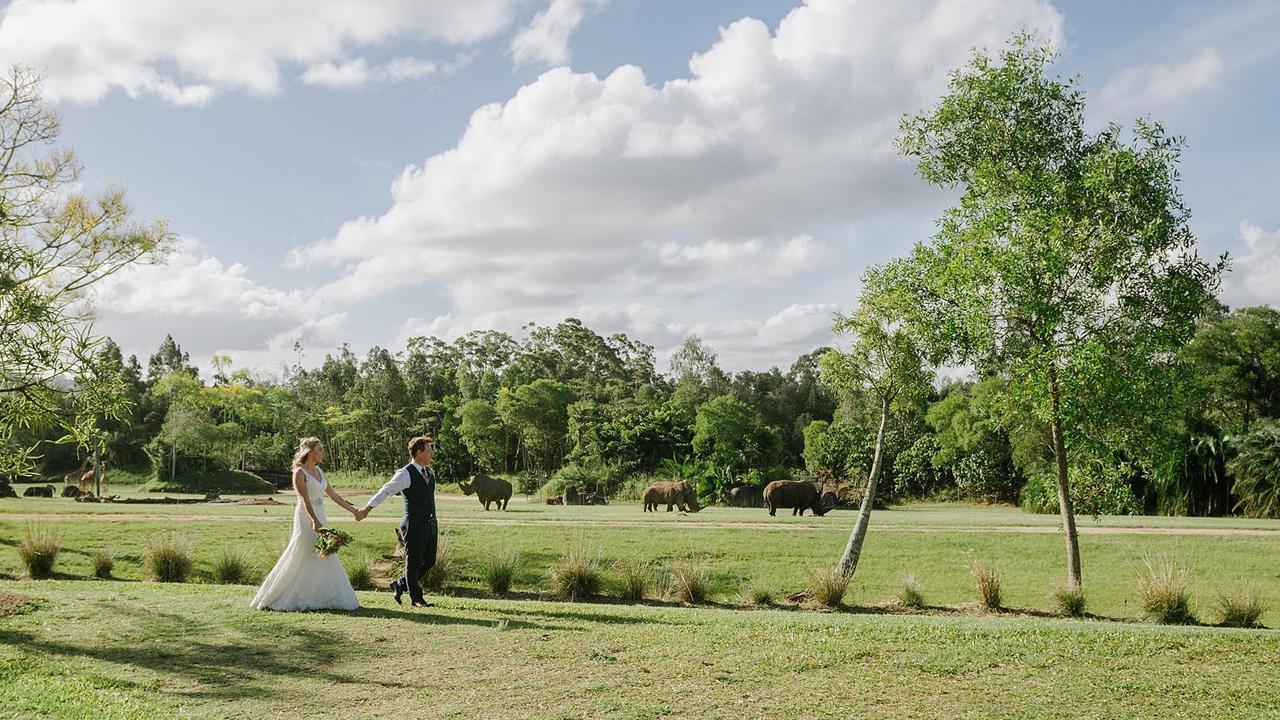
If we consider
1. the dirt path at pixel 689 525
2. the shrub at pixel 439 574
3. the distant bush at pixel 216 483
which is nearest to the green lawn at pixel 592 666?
the shrub at pixel 439 574

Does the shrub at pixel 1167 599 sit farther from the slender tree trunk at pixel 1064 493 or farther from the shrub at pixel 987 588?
the shrub at pixel 987 588

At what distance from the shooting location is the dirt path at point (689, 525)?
2023 cm

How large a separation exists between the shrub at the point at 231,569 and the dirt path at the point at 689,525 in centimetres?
616

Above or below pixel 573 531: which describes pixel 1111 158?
above

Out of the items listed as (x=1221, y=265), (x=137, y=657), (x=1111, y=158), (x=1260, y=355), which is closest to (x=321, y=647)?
(x=137, y=657)

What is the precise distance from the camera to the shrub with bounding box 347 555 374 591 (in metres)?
15.1

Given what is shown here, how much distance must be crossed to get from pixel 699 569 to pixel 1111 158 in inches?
380

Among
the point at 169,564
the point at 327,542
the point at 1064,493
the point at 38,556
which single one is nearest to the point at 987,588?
the point at 1064,493

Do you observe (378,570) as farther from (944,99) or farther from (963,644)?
(944,99)

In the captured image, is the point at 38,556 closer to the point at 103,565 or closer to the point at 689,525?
the point at 103,565

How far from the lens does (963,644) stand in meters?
8.77

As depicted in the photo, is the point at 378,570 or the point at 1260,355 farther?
the point at 1260,355

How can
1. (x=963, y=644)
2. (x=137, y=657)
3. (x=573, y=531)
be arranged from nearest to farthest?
(x=137, y=657) → (x=963, y=644) → (x=573, y=531)

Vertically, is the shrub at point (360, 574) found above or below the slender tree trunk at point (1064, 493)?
below
